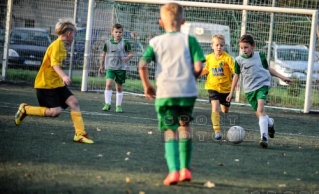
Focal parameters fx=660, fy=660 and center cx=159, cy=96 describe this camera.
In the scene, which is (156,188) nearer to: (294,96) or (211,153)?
(211,153)

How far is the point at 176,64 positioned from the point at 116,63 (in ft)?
23.5

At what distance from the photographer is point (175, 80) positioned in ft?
19.2

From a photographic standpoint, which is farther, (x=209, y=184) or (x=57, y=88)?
(x=57, y=88)

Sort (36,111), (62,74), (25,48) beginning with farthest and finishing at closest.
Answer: (25,48) → (36,111) → (62,74)

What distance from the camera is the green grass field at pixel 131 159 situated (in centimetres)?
555

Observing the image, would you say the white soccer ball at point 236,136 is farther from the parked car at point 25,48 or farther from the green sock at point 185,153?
the parked car at point 25,48

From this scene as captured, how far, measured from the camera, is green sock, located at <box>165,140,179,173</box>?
224 inches

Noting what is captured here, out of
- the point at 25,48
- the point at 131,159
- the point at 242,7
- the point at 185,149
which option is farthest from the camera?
the point at 25,48

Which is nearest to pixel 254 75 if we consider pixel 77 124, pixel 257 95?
pixel 257 95

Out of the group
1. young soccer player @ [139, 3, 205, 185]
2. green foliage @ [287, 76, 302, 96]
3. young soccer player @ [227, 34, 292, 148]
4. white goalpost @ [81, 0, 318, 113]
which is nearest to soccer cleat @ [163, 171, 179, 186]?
young soccer player @ [139, 3, 205, 185]

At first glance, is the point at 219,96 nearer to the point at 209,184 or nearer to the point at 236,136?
the point at 236,136

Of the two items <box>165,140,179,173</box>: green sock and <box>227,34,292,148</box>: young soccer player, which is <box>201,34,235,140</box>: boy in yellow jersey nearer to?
<box>227,34,292,148</box>: young soccer player

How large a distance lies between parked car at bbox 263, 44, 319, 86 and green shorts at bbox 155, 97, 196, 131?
35.9 feet

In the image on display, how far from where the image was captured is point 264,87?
30.0 feet
